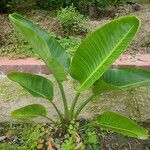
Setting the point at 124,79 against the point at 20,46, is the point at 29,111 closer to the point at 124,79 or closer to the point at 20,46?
the point at 124,79

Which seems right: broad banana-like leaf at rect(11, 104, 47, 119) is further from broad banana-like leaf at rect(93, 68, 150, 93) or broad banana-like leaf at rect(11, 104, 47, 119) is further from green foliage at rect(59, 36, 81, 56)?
green foliage at rect(59, 36, 81, 56)

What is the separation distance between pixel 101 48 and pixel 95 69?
6.8 inches

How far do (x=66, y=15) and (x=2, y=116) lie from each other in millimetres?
2039

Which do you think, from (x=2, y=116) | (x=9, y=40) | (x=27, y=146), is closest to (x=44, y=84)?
(x=27, y=146)

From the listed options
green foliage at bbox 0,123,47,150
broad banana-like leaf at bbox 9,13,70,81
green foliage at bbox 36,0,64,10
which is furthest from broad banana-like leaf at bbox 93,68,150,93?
green foliage at bbox 36,0,64,10

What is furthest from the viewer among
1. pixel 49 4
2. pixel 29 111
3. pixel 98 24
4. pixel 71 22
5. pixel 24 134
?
pixel 49 4

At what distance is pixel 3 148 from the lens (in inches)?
137

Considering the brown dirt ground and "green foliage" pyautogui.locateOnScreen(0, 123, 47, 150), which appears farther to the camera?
the brown dirt ground

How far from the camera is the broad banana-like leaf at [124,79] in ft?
11.1

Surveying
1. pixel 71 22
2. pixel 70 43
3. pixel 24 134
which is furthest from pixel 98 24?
pixel 24 134

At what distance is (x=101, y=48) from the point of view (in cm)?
316

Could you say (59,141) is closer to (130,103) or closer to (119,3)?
(130,103)

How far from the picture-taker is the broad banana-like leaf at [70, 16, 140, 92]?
302cm

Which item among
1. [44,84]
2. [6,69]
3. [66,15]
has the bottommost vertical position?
[6,69]
